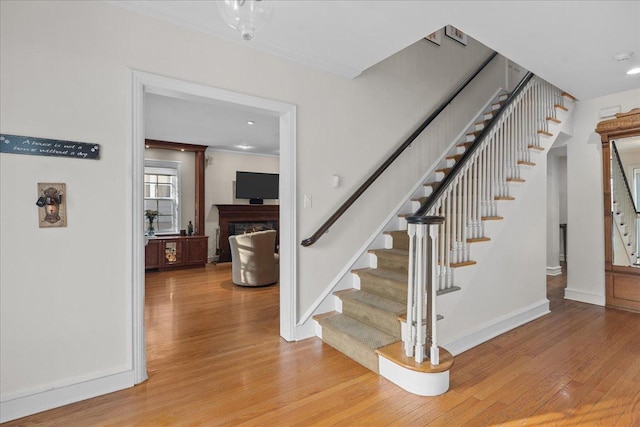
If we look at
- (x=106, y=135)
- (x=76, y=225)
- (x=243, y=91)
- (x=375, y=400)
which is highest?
(x=243, y=91)

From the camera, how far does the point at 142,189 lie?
7.44 ft

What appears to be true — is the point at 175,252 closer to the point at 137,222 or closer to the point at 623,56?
→ the point at 137,222

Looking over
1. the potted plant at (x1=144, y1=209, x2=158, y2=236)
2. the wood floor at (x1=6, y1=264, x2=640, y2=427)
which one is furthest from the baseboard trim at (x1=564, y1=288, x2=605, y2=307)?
the potted plant at (x1=144, y1=209, x2=158, y2=236)

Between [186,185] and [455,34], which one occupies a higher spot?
[455,34]

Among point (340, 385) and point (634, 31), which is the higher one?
point (634, 31)

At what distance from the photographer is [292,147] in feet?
9.62

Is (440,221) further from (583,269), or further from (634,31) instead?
(583,269)

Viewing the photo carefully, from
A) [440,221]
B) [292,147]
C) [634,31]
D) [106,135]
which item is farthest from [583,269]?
[106,135]

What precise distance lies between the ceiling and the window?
5141 mm

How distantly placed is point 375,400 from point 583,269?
3.90 metres

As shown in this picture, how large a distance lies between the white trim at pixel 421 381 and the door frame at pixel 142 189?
3.56 feet

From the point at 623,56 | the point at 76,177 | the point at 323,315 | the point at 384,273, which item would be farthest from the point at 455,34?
the point at 76,177

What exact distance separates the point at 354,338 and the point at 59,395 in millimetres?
1982

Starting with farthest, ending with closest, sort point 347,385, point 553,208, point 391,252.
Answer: point 553,208 → point 391,252 → point 347,385
